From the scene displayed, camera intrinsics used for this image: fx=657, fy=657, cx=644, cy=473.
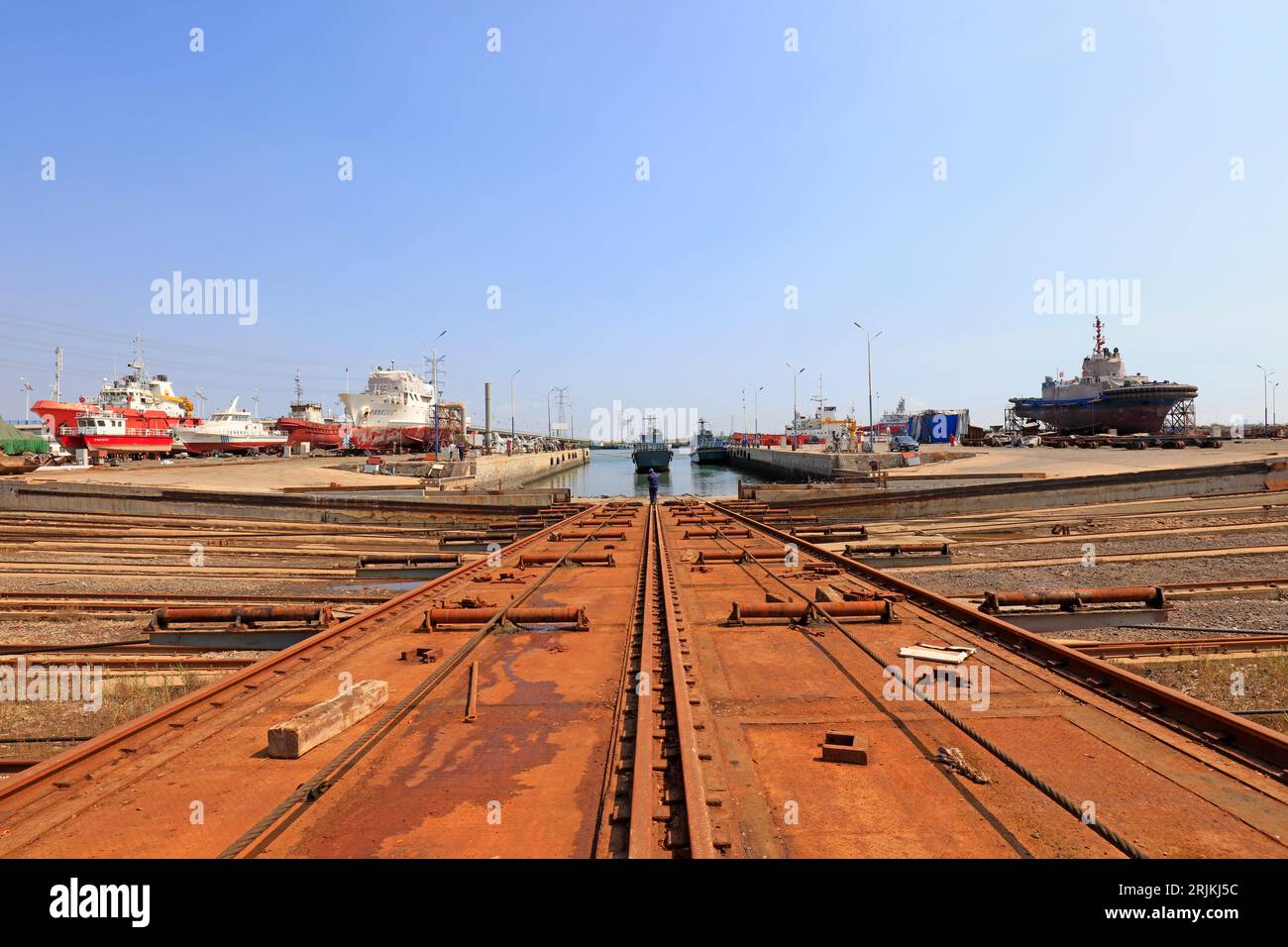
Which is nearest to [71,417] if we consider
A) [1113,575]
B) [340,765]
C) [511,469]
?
[511,469]

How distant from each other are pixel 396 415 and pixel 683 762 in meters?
79.6

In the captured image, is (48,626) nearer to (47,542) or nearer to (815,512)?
(47,542)

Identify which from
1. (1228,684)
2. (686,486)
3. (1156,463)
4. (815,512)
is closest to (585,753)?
(1228,684)

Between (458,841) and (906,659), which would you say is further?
(906,659)

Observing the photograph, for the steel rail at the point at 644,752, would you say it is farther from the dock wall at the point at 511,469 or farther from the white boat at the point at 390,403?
the white boat at the point at 390,403

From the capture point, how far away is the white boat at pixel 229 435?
196 feet

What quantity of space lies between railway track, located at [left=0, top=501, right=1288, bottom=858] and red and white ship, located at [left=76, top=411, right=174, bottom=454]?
57.1 meters

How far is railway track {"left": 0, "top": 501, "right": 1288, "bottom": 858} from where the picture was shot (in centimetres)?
281

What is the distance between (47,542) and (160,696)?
43.0ft

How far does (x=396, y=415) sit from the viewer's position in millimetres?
76938

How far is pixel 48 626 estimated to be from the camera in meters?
9.85

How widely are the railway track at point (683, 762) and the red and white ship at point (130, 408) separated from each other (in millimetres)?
58925

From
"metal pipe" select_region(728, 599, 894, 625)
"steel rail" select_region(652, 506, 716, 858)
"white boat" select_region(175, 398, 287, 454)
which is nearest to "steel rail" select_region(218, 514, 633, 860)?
"steel rail" select_region(652, 506, 716, 858)

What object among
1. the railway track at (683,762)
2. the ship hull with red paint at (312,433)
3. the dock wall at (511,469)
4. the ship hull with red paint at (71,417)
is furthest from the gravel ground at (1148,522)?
the ship hull with red paint at (312,433)
